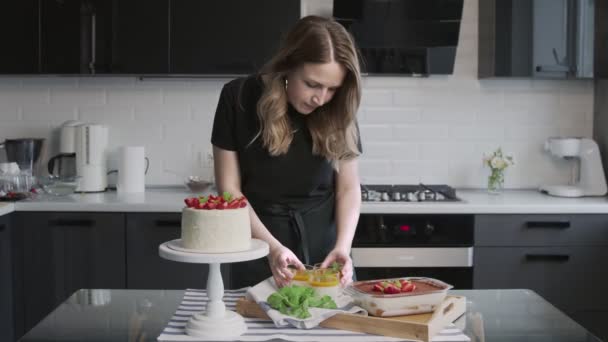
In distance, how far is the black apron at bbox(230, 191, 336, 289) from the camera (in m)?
2.59

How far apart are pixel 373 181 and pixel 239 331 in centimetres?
269

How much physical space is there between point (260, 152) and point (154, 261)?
1.51m

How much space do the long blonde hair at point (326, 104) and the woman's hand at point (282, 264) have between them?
0.43 m

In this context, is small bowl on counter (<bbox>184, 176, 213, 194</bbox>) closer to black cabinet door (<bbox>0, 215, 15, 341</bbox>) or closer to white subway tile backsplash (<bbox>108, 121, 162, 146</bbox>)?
white subway tile backsplash (<bbox>108, 121, 162, 146</bbox>)

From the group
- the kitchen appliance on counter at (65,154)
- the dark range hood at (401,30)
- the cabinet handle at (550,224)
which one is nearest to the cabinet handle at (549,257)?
the cabinet handle at (550,224)

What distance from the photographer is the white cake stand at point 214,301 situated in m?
1.82

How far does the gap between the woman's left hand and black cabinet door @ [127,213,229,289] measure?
1636mm

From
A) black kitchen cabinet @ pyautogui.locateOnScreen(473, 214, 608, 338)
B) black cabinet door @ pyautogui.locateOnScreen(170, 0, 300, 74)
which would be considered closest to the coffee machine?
black kitchen cabinet @ pyautogui.locateOnScreen(473, 214, 608, 338)

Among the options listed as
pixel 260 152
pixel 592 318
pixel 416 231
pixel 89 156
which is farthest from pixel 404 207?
pixel 89 156

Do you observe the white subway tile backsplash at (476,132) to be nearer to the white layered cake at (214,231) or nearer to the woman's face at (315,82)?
the woman's face at (315,82)

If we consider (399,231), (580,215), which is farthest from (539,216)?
(399,231)

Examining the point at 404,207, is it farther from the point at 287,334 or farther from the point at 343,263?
the point at 287,334

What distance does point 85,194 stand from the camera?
419cm

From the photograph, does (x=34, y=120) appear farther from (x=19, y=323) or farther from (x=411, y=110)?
(x=411, y=110)
